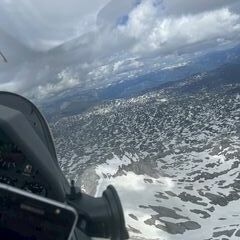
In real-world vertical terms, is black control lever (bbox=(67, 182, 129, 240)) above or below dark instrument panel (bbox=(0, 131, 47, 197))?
below

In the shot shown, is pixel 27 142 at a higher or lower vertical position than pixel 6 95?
lower

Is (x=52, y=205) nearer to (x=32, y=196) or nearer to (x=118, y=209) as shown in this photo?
(x=32, y=196)

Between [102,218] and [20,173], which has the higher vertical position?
[20,173]

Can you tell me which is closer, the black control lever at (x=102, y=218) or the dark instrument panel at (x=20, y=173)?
the black control lever at (x=102, y=218)

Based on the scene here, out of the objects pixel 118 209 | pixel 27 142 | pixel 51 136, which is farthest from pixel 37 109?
pixel 118 209

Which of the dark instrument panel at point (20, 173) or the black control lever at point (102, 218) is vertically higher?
the dark instrument panel at point (20, 173)

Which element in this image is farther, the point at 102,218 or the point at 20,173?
the point at 20,173

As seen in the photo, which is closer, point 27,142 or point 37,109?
point 27,142

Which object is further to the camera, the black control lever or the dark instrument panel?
the dark instrument panel
